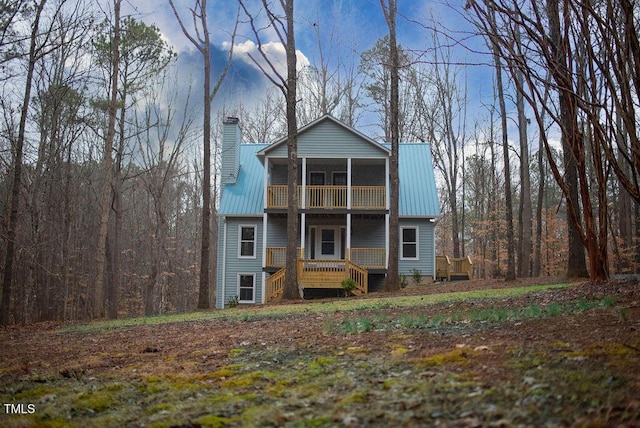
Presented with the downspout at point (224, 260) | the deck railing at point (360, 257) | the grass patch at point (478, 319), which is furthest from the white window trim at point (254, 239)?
the grass patch at point (478, 319)

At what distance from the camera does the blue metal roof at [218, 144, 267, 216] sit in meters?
24.2

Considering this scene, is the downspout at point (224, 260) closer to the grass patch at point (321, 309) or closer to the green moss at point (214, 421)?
the grass patch at point (321, 309)

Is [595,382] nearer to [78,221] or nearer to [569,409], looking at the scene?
[569,409]

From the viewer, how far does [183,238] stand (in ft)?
130

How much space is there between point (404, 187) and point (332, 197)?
4.26m

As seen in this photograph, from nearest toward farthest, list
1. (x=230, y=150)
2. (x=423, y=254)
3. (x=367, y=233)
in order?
(x=423, y=254) → (x=367, y=233) → (x=230, y=150)

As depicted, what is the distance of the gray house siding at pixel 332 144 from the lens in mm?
23062

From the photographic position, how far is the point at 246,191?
83.4ft

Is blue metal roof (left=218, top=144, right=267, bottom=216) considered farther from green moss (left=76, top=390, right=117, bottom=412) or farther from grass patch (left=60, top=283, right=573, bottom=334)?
green moss (left=76, top=390, right=117, bottom=412)

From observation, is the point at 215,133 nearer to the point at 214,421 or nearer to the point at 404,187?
the point at 404,187

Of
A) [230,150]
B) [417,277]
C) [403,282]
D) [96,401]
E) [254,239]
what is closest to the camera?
[96,401]

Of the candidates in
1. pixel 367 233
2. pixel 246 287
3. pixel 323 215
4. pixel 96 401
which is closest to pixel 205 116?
pixel 323 215

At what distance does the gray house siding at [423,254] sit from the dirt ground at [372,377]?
1683 cm

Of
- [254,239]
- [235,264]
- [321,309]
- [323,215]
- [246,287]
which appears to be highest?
[323,215]
